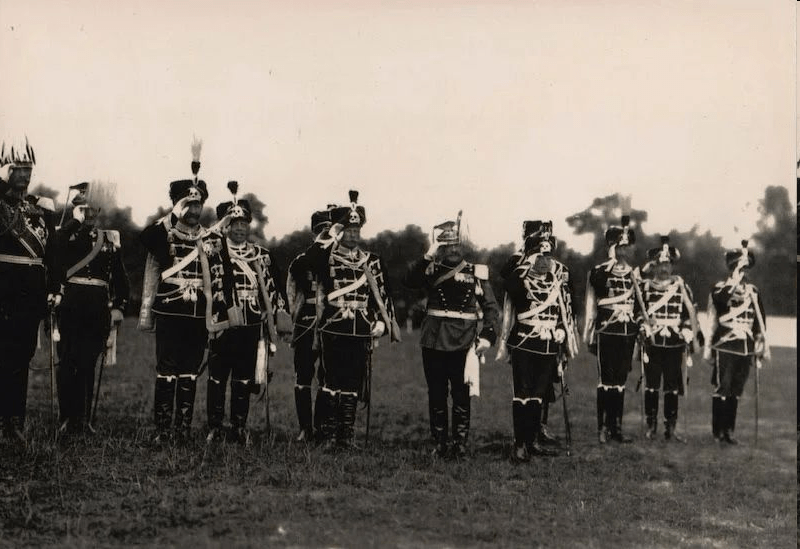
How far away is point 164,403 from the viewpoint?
7641mm

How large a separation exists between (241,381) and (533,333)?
113 inches

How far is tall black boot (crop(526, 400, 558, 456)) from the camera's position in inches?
328

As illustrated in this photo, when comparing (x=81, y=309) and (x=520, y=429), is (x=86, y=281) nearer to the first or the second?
(x=81, y=309)

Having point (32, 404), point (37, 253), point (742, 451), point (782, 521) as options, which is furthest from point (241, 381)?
point (742, 451)

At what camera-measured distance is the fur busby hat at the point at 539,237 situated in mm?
8375

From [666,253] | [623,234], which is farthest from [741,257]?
[623,234]

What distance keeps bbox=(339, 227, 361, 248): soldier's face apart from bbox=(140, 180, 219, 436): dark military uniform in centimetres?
132

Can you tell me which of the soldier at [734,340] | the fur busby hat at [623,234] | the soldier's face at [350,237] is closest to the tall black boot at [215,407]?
the soldier's face at [350,237]

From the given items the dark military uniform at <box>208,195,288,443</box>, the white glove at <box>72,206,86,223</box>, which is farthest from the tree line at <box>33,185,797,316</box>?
the dark military uniform at <box>208,195,288,443</box>

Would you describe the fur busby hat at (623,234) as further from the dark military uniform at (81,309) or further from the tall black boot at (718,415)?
the dark military uniform at (81,309)

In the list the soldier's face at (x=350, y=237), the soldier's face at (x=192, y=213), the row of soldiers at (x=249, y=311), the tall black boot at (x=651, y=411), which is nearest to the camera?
the row of soldiers at (x=249, y=311)

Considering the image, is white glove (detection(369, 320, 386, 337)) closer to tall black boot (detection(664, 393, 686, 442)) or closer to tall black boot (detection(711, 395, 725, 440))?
tall black boot (detection(664, 393, 686, 442))

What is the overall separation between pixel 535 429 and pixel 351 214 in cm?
285

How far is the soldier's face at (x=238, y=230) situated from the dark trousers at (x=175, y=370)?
897mm
